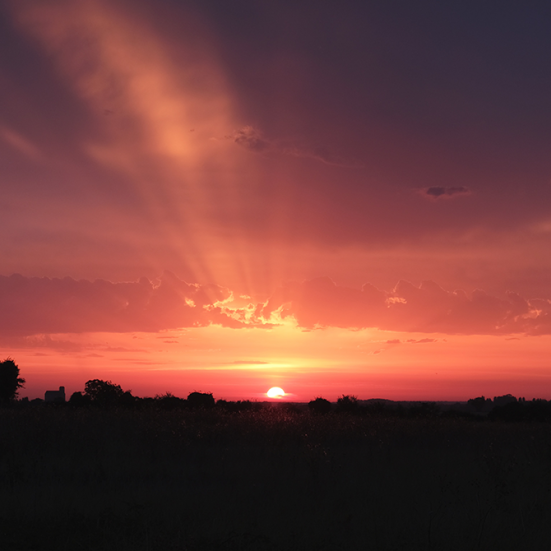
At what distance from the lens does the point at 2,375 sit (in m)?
68.3

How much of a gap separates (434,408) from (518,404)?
16.1 meters

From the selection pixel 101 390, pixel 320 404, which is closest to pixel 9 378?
pixel 101 390

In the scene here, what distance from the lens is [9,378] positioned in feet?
226

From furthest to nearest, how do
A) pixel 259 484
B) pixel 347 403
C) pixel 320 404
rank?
pixel 320 404
pixel 347 403
pixel 259 484

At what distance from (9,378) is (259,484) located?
6612cm

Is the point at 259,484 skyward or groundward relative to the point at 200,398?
groundward

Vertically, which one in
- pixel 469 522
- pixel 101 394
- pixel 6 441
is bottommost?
pixel 469 522

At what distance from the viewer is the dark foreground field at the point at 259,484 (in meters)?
8.85

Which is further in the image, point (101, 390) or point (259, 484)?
point (101, 390)

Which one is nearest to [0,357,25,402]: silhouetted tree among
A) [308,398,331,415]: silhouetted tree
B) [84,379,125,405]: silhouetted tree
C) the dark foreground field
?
[84,379,125,405]: silhouetted tree

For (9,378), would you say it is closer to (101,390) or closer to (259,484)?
(101,390)

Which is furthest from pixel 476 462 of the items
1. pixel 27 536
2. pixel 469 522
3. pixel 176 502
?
pixel 27 536

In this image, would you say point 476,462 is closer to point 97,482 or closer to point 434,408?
point 97,482

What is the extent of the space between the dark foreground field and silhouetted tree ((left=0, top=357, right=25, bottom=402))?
51.9 meters
